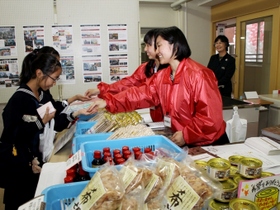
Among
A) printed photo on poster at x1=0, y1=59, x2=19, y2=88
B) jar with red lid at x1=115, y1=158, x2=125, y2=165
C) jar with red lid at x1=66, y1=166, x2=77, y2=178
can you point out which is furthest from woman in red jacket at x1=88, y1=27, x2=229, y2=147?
printed photo on poster at x1=0, y1=59, x2=19, y2=88

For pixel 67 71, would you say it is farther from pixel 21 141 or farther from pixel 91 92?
pixel 21 141

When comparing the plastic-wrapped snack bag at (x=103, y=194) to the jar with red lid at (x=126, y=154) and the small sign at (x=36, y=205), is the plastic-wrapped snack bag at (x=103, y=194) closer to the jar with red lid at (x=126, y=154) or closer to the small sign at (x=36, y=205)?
the small sign at (x=36, y=205)

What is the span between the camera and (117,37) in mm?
3445

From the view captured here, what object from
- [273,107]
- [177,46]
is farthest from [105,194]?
[273,107]

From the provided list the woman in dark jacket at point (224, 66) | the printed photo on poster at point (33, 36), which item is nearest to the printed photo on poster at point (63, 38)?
the printed photo on poster at point (33, 36)

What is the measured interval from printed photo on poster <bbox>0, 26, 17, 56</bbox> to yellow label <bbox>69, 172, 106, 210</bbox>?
3065 mm

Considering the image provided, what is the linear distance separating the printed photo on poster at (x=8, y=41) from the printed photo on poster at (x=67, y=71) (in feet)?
2.01

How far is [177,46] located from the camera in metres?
1.61

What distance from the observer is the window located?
386 centimetres

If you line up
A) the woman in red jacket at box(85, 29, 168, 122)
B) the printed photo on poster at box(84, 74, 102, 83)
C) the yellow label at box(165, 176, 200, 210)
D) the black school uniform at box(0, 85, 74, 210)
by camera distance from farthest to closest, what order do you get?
the printed photo on poster at box(84, 74, 102, 83) → the woman in red jacket at box(85, 29, 168, 122) → the black school uniform at box(0, 85, 74, 210) → the yellow label at box(165, 176, 200, 210)

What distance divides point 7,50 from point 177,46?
2.55 meters

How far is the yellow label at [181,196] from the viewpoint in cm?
63

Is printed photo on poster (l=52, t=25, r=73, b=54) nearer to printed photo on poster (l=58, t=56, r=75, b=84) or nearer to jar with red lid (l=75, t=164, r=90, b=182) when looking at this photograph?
printed photo on poster (l=58, t=56, r=75, b=84)

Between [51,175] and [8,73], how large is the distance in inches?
102
